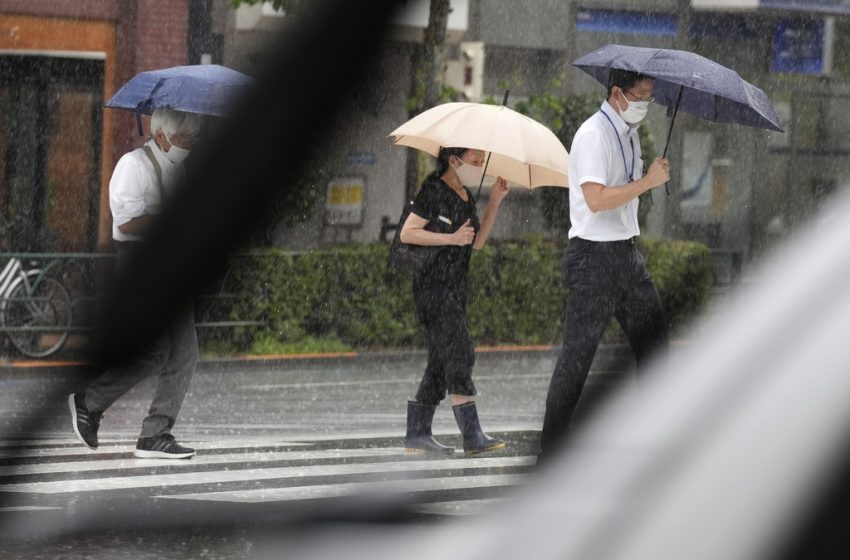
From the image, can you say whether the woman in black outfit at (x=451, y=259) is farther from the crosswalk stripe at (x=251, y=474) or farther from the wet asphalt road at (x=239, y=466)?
the wet asphalt road at (x=239, y=466)

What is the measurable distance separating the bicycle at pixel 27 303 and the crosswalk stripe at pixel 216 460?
476 centimetres

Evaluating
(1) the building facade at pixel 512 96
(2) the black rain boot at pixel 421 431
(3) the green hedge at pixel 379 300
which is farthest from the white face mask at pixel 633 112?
(3) the green hedge at pixel 379 300

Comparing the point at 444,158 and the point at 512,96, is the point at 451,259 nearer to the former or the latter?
the point at 444,158

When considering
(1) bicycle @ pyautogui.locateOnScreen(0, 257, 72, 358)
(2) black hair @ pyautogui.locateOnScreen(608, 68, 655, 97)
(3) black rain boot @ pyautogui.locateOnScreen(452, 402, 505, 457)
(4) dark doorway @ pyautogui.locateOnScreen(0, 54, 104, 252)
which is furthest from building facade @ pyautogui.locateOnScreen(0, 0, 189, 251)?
(2) black hair @ pyautogui.locateOnScreen(608, 68, 655, 97)

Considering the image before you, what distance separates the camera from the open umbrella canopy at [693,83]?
20.2 feet

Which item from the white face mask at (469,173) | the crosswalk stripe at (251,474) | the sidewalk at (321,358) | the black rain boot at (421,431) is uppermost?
the white face mask at (469,173)

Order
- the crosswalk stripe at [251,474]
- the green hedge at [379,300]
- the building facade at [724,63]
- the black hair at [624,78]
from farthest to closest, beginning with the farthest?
the building facade at [724,63] → the green hedge at [379,300] → the crosswalk stripe at [251,474] → the black hair at [624,78]

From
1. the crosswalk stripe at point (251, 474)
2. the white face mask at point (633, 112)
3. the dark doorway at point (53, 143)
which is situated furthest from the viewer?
the dark doorway at point (53, 143)

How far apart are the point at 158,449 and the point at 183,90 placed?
3579 millimetres

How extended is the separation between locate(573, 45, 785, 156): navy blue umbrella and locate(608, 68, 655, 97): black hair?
0.12ft

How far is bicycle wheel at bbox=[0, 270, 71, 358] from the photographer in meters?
12.1

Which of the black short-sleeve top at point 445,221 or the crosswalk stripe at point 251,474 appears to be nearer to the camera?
the crosswalk stripe at point 251,474

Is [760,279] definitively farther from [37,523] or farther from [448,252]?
[448,252]

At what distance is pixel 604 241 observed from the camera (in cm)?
603
